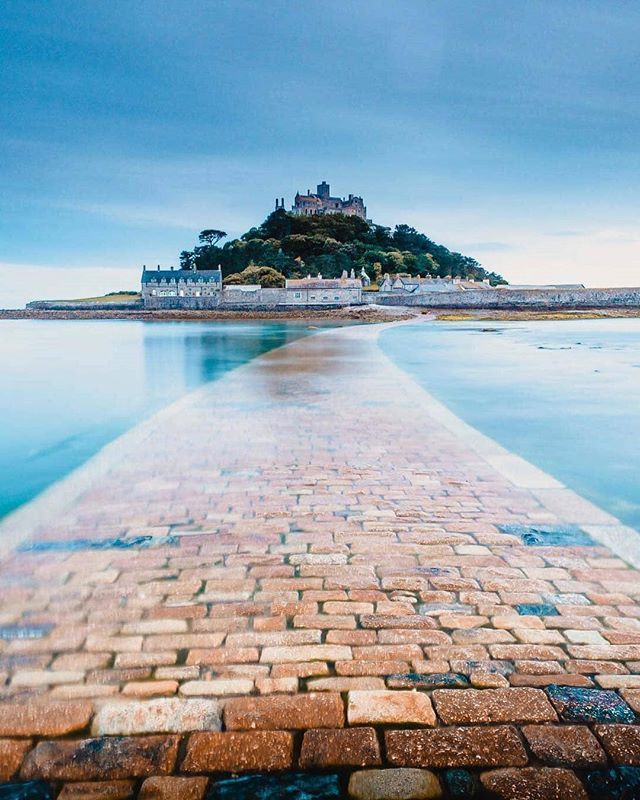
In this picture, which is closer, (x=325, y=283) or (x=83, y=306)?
(x=325, y=283)

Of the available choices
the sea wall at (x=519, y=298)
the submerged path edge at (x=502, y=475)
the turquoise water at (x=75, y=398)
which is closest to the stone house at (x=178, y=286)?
the sea wall at (x=519, y=298)

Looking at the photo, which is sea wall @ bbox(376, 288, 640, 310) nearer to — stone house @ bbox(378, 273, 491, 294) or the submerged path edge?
stone house @ bbox(378, 273, 491, 294)

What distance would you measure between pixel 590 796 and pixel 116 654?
207cm

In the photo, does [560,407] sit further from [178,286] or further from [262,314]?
[178,286]

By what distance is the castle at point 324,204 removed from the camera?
12375 cm

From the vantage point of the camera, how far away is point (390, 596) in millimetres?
3604

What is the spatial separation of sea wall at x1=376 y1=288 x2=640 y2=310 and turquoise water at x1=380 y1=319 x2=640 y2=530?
55.2 m

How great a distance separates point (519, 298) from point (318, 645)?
84614 millimetres

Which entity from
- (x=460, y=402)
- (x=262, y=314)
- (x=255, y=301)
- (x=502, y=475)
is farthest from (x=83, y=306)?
(x=502, y=475)

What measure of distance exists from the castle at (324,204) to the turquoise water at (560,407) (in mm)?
102976

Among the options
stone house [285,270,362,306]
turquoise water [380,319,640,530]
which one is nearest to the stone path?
turquoise water [380,319,640,530]

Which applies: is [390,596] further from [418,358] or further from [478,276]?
[478,276]

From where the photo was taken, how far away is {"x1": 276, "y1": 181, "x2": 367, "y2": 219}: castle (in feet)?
406

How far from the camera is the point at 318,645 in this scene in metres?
3.08
